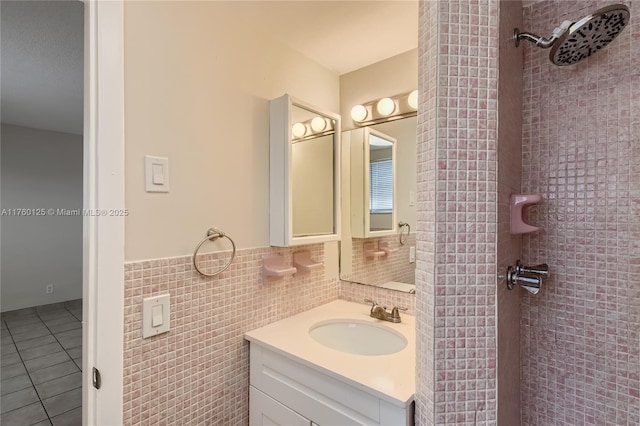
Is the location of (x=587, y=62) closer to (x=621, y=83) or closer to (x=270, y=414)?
(x=621, y=83)

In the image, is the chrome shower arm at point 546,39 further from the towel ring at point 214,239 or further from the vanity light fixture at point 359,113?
the towel ring at point 214,239

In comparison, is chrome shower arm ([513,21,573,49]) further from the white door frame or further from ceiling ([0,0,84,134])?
ceiling ([0,0,84,134])

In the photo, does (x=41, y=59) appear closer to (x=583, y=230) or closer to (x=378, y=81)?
(x=378, y=81)

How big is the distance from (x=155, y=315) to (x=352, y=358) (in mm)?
695

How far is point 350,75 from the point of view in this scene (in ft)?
5.69

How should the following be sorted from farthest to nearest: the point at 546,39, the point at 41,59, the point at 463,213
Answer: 1. the point at 41,59
2. the point at 546,39
3. the point at 463,213

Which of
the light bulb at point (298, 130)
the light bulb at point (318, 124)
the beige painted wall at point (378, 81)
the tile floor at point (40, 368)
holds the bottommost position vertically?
the tile floor at point (40, 368)

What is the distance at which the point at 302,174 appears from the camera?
142cm

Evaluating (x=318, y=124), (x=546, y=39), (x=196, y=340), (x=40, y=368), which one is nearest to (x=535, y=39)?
(x=546, y=39)

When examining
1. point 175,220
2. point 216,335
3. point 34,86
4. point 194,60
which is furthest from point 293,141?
point 34,86

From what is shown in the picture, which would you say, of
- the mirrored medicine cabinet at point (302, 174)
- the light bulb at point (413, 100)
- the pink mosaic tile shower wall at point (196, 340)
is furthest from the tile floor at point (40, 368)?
the light bulb at point (413, 100)

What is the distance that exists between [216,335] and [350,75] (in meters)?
1.57

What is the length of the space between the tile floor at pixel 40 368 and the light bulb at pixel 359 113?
2647 mm

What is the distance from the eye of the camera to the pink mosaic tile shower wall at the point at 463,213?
77 cm
